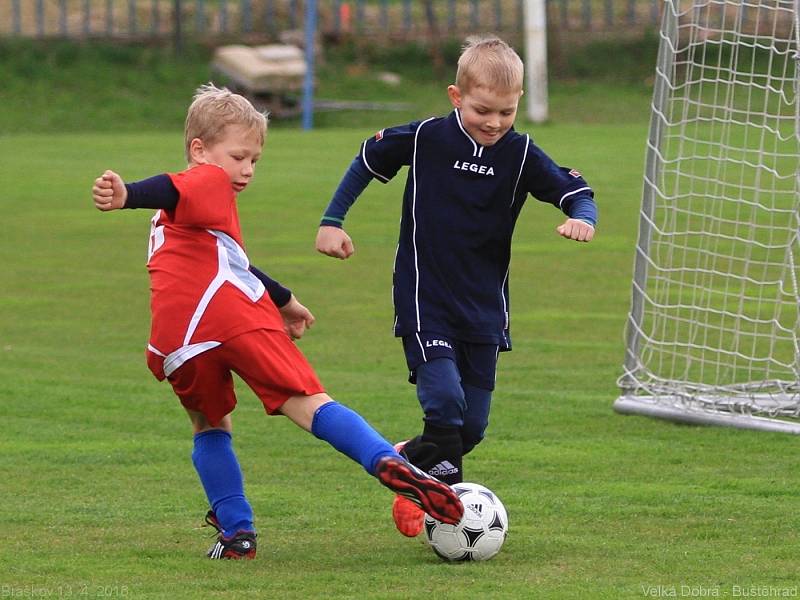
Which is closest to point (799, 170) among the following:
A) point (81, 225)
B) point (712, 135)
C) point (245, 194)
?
point (712, 135)

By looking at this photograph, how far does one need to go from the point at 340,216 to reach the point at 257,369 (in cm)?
90

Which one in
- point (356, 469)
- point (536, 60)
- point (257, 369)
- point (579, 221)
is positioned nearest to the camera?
point (257, 369)

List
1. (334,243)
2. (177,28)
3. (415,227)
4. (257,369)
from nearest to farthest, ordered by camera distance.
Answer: (257,369)
(334,243)
(415,227)
(177,28)

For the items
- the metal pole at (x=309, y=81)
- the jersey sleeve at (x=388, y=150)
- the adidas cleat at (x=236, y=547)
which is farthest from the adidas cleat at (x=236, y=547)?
the metal pole at (x=309, y=81)

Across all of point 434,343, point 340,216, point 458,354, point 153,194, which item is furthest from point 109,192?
point 458,354

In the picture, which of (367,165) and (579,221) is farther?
(367,165)

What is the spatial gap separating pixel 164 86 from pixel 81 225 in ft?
53.0

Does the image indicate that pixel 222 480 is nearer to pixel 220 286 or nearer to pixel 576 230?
pixel 220 286

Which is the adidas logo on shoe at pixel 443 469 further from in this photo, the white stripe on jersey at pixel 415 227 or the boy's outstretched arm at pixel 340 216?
the boy's outstretched arm at pixel 340 216

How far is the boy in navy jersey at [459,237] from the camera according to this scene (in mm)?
5258

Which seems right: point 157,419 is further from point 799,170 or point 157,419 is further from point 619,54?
point 619,54

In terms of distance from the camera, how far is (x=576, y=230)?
498 centimetres

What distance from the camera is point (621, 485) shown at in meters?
6.29

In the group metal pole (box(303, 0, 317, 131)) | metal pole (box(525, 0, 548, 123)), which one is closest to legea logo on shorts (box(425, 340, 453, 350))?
metal pole (box(525, 0, 548, 123))
